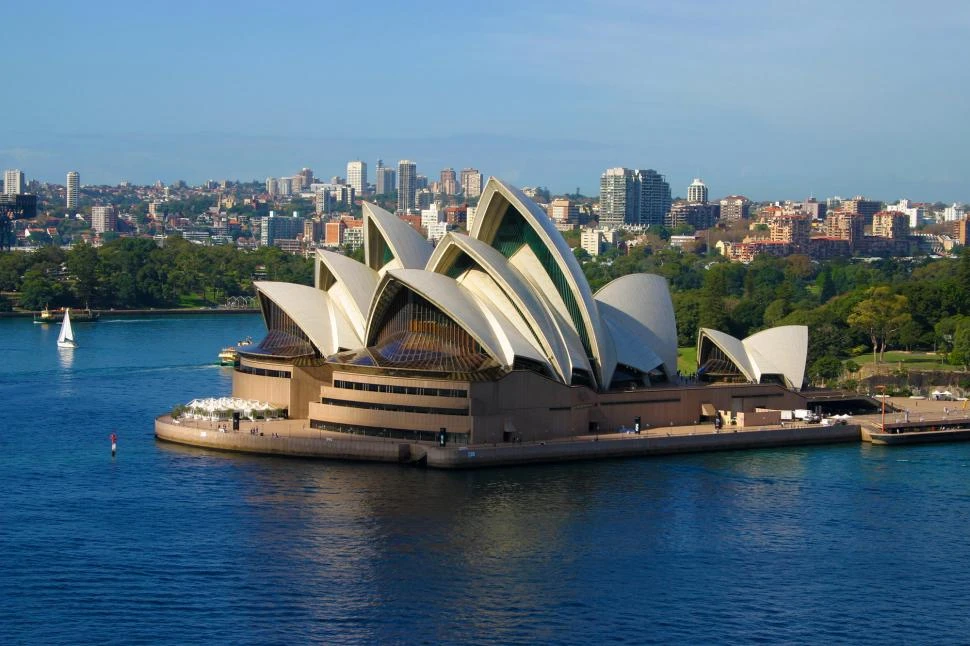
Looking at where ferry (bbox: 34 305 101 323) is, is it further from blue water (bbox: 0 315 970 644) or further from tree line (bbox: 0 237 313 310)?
blue water (bbox: 0 315 970 644)

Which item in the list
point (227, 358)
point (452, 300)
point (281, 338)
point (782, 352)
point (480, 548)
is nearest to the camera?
point (480, 548)

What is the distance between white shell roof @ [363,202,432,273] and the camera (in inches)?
1842

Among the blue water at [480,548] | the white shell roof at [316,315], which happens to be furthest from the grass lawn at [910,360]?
the white shell roof at [316,315]

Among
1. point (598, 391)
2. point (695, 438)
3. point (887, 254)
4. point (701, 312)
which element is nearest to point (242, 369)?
point (598, 391)

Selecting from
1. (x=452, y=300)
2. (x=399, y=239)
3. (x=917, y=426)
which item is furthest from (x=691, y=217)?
(x=452, y=300)

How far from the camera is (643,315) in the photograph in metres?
47.6

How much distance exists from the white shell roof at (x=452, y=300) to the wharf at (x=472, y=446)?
3.28m

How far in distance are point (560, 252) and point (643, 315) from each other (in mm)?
5659

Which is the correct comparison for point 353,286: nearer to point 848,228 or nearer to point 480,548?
point 480,548

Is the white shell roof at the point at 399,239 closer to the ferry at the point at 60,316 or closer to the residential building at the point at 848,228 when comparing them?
the ferry at the point at 60,316

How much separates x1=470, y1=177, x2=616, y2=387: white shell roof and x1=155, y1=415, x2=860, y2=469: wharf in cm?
255

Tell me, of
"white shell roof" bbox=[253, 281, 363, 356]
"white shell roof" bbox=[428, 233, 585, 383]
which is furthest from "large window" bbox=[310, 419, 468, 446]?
"white shell roof" bbox=[253, 281, 363, 356]

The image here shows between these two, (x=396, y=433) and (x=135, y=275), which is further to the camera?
(x=135, y=275)

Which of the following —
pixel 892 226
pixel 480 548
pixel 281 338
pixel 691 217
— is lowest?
pixel 480 548
